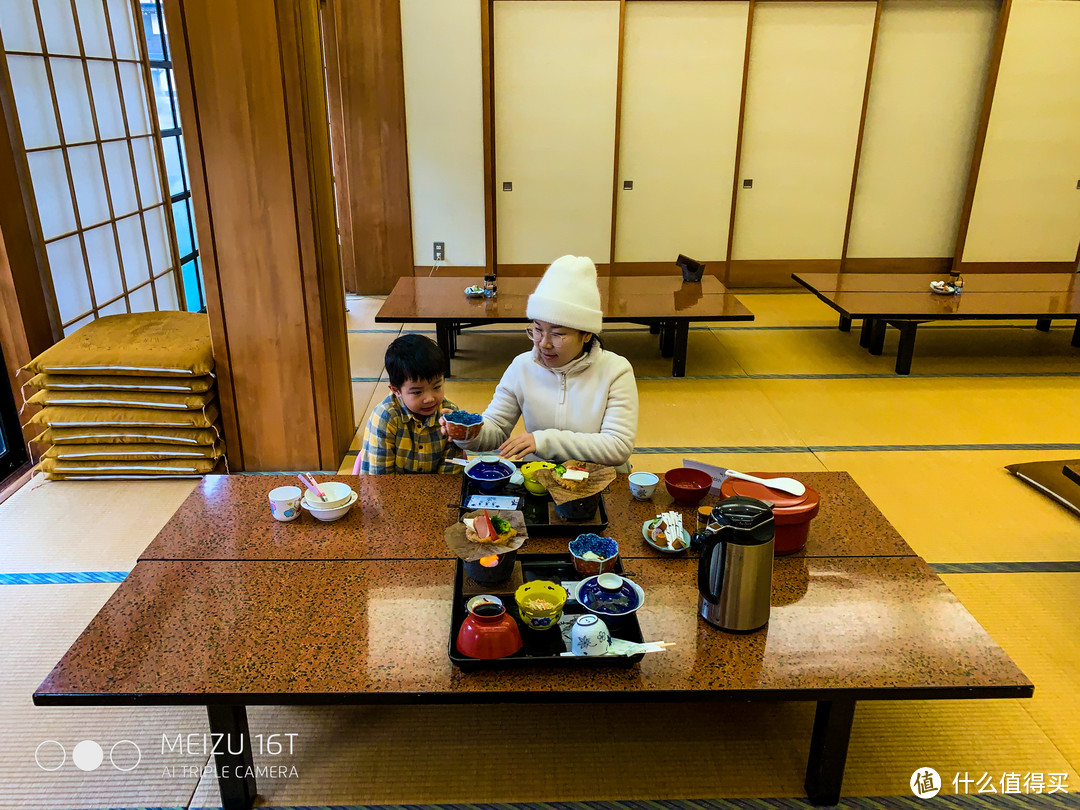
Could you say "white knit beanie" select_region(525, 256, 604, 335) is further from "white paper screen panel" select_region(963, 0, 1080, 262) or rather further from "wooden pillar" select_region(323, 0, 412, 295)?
"white paper screen panel" select_region(963, 0, 1080, 262)

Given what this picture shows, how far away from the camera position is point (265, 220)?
3.20m

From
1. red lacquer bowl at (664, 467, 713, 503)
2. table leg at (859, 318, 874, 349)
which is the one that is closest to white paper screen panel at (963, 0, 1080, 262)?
table leg at (859, 318, 874, 349)

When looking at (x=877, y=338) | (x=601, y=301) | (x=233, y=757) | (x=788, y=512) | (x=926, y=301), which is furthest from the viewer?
(x=877, y=338)

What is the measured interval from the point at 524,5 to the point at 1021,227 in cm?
457

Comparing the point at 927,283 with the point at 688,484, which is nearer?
the point at 688,484

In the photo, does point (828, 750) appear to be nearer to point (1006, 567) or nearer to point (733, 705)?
point (733, 705)

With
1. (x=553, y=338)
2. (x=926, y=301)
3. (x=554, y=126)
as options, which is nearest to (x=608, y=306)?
(x=926, y=301)

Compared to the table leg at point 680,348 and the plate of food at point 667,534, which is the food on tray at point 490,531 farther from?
the table leg at point 680,348

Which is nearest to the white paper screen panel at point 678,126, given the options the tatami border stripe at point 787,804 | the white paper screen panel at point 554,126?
the white paper screen panel at point 554,126

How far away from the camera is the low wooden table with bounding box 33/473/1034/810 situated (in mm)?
1448

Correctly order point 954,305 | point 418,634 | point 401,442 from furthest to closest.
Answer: point 954,305 < point 401,442 < point 418,634

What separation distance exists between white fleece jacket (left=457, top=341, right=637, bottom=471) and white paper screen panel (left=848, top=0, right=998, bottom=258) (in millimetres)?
5230

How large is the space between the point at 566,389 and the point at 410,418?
475 millimetres

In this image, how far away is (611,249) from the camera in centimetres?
670
